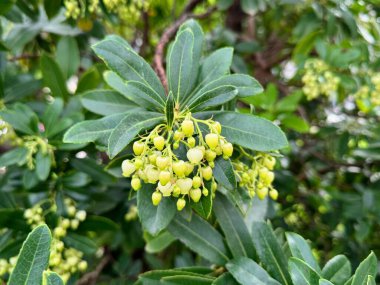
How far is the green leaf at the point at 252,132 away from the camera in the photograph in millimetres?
1036

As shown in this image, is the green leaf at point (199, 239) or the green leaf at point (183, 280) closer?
the green leaf at point (183, 280)

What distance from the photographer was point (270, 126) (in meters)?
1.06

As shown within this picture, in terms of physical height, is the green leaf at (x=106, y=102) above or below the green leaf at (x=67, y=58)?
above

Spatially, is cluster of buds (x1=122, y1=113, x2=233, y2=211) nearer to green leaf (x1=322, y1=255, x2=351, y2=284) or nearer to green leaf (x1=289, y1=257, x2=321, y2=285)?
green leaf (x1=289, y1=257, x2=321, y2=285)

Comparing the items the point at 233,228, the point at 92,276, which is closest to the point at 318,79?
the point at 233,228

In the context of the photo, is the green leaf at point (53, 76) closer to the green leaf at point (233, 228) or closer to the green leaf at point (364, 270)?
the green leaf at point (233, 228)

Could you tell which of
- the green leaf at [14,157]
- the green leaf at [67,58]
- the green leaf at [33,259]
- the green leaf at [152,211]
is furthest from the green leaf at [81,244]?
the green leaf at [67,58]

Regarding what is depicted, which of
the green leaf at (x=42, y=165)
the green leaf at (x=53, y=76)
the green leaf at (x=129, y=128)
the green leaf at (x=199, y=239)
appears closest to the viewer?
the green leaf at (x=129, y=128)

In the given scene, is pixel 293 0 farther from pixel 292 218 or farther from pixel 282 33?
pixel 292 218

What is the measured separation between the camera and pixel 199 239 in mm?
1285

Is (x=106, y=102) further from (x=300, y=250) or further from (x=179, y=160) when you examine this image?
(x=300, y=250)

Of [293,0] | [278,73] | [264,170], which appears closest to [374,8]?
[293,0]

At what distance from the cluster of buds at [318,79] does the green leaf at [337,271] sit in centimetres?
98

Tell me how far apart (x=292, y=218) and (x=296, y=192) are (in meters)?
0.16
